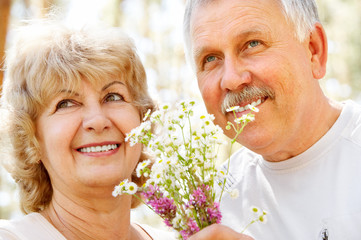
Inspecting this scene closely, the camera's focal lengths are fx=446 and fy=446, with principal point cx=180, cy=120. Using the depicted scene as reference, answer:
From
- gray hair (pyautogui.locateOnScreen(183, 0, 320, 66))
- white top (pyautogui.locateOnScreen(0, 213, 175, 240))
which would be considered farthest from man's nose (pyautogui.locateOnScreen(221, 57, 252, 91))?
white top (pyautogui.locateOnScreen(0, 213, 175, 240))

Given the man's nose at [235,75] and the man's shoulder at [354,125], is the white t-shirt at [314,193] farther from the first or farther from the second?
the man's nose at [235,75]

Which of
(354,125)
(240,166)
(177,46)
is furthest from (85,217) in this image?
(177,46)

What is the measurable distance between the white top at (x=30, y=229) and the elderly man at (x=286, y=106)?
119cm

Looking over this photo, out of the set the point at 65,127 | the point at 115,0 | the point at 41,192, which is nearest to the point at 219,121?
the point at 65,127

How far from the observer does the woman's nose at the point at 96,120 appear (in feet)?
8.58

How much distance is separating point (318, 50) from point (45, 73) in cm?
172

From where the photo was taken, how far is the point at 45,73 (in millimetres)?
2678

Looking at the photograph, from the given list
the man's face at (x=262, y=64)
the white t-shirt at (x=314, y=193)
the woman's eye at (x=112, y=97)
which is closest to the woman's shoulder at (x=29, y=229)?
the woman's eye at (x=112, y=97)

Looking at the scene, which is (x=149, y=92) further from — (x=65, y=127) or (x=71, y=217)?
(x=71, y=217)

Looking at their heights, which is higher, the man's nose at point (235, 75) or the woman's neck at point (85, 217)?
the man's nose at point (235, 75)

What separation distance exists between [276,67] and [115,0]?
838cm

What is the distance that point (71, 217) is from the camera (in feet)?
9.31

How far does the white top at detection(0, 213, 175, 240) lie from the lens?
2.47 metres

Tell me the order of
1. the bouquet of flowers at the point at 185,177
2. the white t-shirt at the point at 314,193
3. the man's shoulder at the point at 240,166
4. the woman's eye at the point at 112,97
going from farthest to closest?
the man's shoulder at the point at 240,166 < the woman's eye at the point at 112,97 < the white t-shirt at the point at 314,193 < the bouquet of flowers at the point at 185,177
